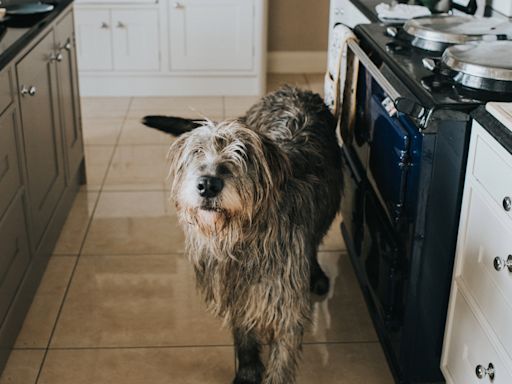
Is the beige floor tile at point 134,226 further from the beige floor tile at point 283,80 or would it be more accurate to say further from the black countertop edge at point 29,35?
the beige floor tile at point 283,80

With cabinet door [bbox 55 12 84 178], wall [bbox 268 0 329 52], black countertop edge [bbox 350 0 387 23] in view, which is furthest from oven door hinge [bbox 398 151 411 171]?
wall [bbox 268 0 329 52]

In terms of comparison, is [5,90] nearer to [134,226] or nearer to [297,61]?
[134,226]

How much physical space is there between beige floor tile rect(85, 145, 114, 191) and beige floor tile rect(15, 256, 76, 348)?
31.6 inches

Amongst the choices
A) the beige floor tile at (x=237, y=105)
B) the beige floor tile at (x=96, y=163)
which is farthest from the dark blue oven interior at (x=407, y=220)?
the beige floor tile at (x=237, y=105)

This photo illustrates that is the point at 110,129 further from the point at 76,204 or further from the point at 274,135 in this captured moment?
the point at 274,135

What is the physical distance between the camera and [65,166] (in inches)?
131

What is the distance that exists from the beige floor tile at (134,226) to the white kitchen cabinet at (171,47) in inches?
67.0

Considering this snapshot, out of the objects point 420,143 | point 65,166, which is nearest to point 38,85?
point 65,166

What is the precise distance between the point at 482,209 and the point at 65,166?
81.9 inches

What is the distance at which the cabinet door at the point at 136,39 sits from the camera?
5020 mm

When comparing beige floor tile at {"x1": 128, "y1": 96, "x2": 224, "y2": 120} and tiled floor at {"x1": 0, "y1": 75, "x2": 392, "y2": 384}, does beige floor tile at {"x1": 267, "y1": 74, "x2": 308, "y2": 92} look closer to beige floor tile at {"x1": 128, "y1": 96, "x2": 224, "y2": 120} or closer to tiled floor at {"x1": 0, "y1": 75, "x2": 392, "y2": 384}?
beige floor tile at {"x1": 128, "y1": 96, "x2": 224, "y2": 120}

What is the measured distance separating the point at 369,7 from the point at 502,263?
1.73 m

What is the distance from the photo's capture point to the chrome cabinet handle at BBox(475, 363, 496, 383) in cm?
179

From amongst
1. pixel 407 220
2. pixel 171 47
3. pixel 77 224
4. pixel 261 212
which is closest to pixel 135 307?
pixel 77 224
